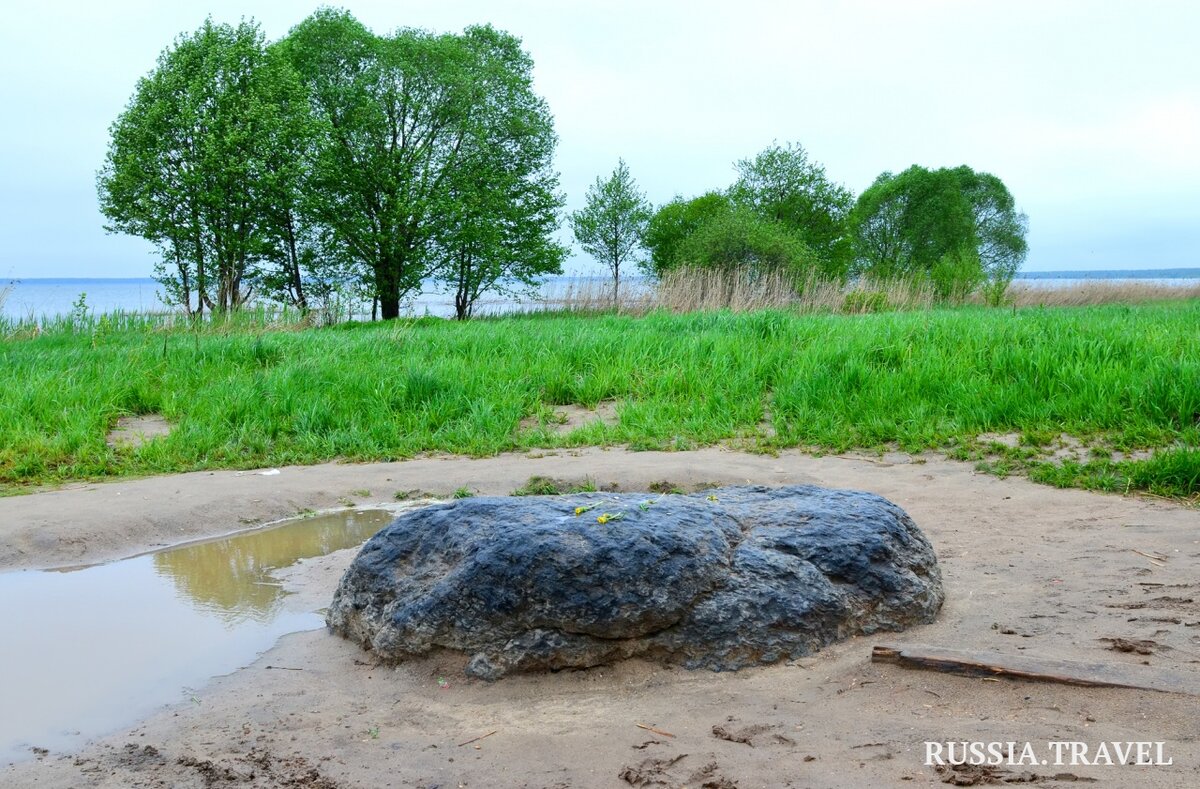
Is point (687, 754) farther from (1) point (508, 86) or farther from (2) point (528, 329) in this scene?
(1) point (508, 86)

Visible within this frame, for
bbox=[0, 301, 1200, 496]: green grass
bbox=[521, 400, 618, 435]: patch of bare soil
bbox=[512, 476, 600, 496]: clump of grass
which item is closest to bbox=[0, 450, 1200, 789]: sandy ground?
bbox=[512, 476, 600, 496]: clump of grass

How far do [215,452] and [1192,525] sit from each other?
7.45 metres

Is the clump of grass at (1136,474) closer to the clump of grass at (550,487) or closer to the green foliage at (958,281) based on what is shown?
the clump of grass at (550,487)

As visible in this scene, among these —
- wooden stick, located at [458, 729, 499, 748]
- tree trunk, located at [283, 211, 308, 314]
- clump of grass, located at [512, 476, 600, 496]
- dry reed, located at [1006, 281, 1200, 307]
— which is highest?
tree trunk, located at [283, 211, 308, 314]

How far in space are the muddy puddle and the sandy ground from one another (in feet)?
0.59

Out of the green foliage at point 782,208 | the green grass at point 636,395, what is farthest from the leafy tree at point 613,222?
the green grass at point 636,395

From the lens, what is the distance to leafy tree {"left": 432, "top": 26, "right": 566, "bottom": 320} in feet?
104

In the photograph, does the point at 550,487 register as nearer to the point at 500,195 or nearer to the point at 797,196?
the point at 500,195

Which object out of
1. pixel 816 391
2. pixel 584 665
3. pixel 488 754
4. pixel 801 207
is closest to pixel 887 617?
pixel 584 665

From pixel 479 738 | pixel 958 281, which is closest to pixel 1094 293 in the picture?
pixel 958 281

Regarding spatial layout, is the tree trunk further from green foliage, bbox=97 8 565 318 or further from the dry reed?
the dry reed

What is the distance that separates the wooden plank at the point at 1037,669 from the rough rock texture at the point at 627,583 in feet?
1.58

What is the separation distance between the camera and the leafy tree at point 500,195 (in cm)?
3159

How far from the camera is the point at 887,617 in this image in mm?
3977
